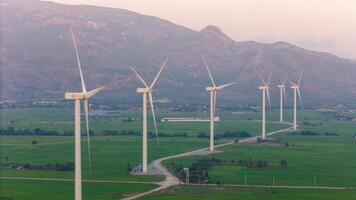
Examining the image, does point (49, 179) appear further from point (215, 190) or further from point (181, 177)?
point (215, 190)

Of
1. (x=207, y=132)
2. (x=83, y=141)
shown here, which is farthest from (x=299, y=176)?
(x=207, y=132)

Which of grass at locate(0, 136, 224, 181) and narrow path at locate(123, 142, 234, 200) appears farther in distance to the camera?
grass at locate(0, 136, 224, 181)

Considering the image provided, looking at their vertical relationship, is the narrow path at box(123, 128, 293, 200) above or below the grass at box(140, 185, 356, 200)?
above

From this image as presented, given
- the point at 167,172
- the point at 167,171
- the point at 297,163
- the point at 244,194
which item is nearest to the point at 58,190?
the point at 167,172

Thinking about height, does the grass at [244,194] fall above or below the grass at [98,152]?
below

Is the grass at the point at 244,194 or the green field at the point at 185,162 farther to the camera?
the green field at the point at 185,162

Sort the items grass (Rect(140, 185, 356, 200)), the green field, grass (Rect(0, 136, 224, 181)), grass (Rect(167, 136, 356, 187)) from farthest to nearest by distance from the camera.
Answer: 1. grass (Rect(0, 136, 224, 181))
2. grass (Rect(167, 136, 356, 187))
3. the green field
4. grass (Rect(140, 185, 356, 200))

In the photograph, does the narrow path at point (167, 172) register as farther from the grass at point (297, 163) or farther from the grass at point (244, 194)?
the grass at point (297, 163)

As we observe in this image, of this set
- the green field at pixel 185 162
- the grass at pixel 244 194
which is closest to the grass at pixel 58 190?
the green field at pixel 185 162

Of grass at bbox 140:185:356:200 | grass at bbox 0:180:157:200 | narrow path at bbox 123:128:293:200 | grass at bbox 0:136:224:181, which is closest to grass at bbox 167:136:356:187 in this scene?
narrow path at bbox 123:128:293:200

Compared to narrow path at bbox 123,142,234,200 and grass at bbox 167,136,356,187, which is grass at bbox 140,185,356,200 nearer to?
narrow path at bbox 123,142,234,200

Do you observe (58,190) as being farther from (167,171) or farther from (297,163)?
(297,163)
